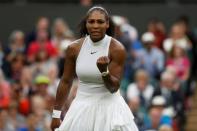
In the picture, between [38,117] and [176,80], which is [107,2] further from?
[38,117]

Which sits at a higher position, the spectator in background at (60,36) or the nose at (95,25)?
the nose at (95,25)

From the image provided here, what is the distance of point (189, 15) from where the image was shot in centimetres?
1917

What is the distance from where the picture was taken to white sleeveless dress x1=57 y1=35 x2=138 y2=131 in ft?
29.7

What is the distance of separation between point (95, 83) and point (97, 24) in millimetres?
624

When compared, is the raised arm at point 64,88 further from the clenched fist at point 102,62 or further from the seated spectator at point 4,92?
the seated spectator at point 4,92

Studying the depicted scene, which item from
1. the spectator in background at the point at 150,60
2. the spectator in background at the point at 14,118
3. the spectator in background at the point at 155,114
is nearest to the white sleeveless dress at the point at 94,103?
the spectator in background at the point at 155,114

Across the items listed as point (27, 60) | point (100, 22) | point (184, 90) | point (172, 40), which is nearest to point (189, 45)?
point (172, 40)

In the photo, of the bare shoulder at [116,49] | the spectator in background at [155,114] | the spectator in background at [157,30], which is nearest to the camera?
the bare shoulder at [116,49]

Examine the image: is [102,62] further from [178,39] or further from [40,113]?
[178,39]

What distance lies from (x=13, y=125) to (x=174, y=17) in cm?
651

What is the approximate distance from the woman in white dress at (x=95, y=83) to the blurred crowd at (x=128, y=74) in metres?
3.94

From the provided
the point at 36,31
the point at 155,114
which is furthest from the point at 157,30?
the point at 155,114

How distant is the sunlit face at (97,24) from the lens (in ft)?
→ 29.3

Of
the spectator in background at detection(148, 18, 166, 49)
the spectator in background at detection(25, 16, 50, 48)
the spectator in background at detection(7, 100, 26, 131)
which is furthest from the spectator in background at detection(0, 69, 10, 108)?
the spectator in background at detection(148, 18, 166, 49)
